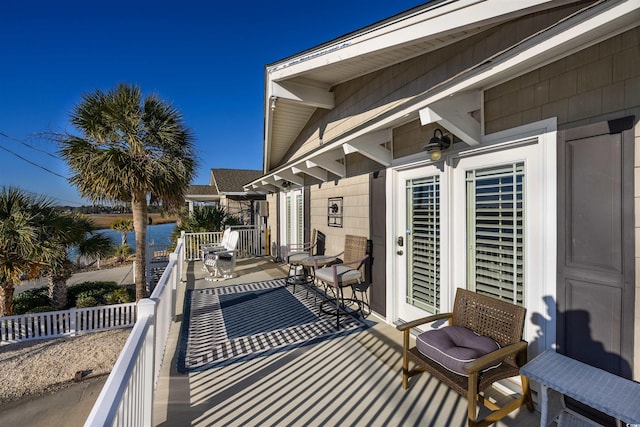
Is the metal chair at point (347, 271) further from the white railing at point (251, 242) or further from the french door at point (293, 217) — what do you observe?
the white railing at point (251, 242)

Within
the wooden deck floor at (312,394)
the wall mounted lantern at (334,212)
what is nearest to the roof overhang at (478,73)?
the wall mounted lantern at (334,212)

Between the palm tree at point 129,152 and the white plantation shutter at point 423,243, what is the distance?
19.2 feet

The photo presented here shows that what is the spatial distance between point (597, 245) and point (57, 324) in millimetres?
8915

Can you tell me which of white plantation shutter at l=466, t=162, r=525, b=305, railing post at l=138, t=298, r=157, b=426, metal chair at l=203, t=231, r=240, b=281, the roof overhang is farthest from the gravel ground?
white plantation shutter at l=466, t=162, r=525, b=305

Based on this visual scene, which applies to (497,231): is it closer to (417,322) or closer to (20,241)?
(417,322)

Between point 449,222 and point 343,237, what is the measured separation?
2.31 metres

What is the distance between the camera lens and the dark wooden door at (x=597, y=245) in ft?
5.50

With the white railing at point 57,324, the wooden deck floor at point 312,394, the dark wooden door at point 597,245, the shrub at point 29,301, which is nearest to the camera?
the dark wooden door at point 597,245

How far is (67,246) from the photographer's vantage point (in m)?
6.95

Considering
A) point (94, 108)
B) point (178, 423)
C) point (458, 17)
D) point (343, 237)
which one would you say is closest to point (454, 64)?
point (458, 17)

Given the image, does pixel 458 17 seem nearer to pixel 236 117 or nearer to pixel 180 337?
pixel 180 337

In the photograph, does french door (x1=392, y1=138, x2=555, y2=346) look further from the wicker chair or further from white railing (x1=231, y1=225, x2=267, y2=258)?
white railing (x1=231, y1=225, x2=267, y2=258)

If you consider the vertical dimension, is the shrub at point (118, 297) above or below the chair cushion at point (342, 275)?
below

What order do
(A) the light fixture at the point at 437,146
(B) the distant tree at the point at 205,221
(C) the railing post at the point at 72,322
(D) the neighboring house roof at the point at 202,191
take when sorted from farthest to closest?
(D) the neighboring house roof at the point at 202,191
(B) the distant tree at the point at 205,221
(C) the railing post at the point at 72,322
(A) the light fixture at the point at 437,146
